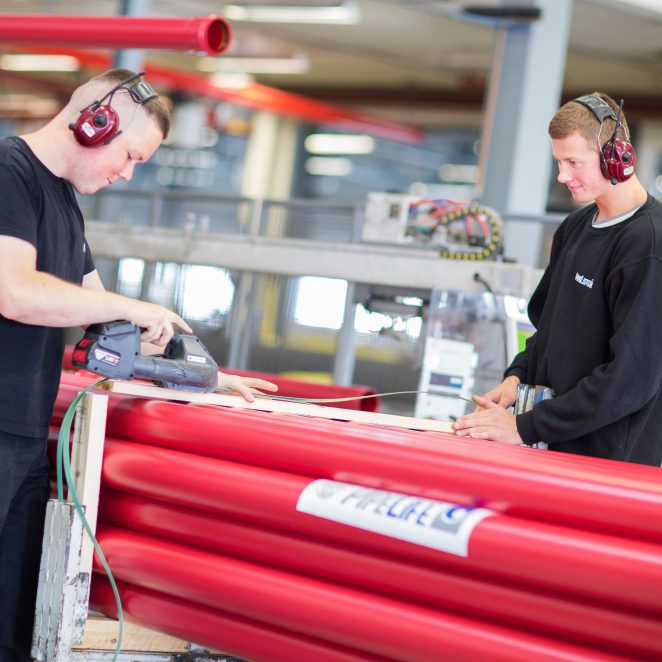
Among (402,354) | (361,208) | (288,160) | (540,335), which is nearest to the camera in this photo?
(540,335)

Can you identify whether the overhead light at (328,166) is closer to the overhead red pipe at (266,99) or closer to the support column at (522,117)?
the overhead red pipe at (266,99)

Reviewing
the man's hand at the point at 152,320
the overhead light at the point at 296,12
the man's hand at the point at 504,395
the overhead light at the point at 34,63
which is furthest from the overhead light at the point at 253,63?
the man's hand at the point at 152,320

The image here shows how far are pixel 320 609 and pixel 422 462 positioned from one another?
1.15 ft

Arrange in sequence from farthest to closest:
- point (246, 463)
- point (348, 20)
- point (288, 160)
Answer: point (288, 160), point (348, 20), point (246, 463)

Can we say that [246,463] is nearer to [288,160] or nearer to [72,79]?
[288,160]

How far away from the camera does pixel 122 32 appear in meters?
3.97

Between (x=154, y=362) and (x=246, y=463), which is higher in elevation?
(x=154, y=362)

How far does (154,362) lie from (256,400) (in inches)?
13.2

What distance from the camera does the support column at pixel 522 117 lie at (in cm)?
789

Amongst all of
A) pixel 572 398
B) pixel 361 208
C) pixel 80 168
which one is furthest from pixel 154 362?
pixel 361 208

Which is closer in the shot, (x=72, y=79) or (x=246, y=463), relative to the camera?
(x=246, y=463)

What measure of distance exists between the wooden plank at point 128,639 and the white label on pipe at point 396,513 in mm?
591

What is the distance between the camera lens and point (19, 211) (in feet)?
7.09

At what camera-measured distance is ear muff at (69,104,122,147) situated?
7.30ft
